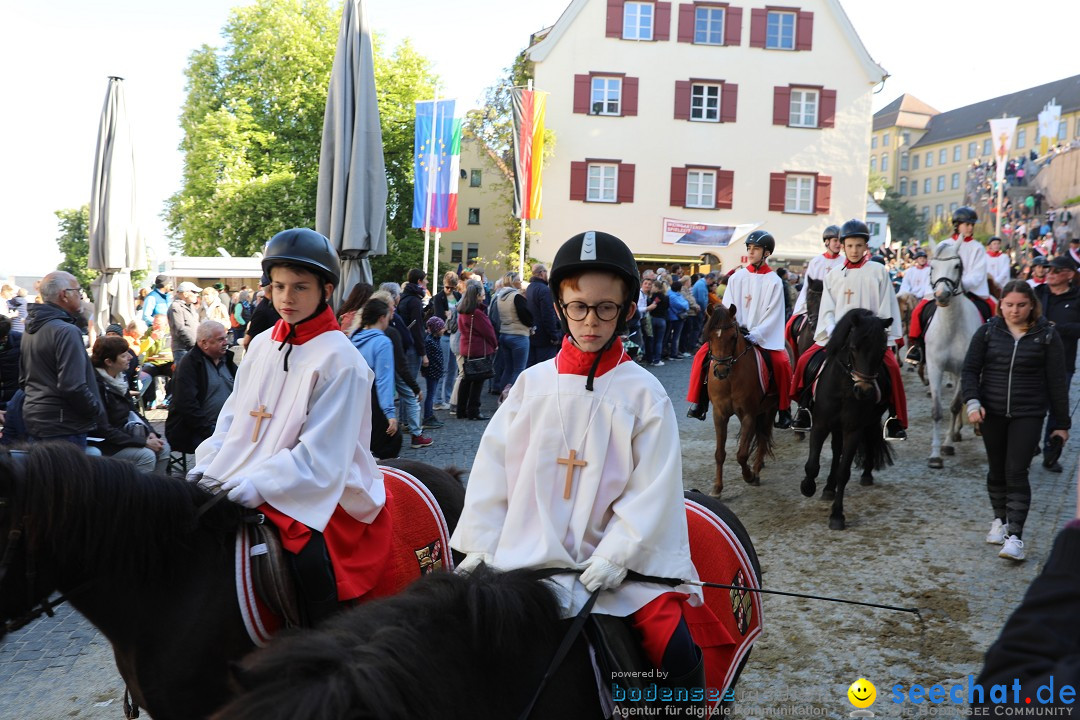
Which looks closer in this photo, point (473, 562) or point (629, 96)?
→ point (473, 562)

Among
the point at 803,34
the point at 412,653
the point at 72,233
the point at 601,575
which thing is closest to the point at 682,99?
the point at 803,34

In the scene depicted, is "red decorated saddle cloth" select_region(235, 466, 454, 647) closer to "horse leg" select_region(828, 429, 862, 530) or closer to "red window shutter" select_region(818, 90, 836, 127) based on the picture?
"horse leg" select_region(828, 429, 862, 530)

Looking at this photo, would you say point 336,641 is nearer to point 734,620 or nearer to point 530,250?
point 734,620

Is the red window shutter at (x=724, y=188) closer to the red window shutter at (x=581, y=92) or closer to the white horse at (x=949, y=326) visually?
the red window shutter at (x=581, y=92)

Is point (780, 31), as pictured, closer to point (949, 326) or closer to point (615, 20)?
point (615, 20)

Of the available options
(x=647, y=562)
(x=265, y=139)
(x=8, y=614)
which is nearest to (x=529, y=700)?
(x=647, y=562)

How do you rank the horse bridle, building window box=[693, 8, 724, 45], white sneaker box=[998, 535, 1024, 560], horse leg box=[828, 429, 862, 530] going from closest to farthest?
white sneaker box=[998, 535, 1024, 560] → horse leg box=[828, 429, 862, 530] → the horse bridle → building window box=[693, 8, 724, 45]

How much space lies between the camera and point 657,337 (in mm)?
19266

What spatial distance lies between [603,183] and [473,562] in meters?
32.1

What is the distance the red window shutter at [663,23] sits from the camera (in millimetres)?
33312

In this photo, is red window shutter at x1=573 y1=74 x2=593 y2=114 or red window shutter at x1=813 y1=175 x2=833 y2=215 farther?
red window shutter at x1=813 y1=175 x2=833 y2=215

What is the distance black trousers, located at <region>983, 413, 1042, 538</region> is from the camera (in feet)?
21.7

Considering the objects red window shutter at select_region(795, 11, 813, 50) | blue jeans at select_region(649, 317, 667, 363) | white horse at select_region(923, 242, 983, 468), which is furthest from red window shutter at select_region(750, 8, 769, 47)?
white horse at select_region(923, 242, 983, 468)

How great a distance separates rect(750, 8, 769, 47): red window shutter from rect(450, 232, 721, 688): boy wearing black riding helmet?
34184mm
